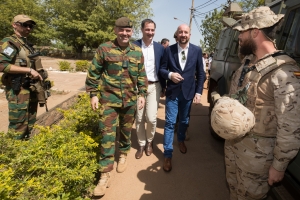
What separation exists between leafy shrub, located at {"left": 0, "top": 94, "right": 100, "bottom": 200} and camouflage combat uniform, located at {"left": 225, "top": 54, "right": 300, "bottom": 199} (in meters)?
1.45

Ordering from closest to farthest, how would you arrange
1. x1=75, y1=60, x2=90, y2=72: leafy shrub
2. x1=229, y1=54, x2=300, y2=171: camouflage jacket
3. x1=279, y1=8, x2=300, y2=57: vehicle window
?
x1=229, y1=54, x2=300, y2=171: camouflage jacket
x1=279, y1=8, x2=300, y2=57: vehicle window
x1=75, y1=60, x2=90, y2=72: leafy shrub

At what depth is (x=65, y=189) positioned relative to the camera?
1.83 m

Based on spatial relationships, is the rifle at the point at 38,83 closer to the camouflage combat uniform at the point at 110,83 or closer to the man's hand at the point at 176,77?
the camouflage combat uniform at the point at 110,83

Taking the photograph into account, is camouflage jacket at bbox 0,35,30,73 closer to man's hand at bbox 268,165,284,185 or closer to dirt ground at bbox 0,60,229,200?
dirt ground at bbox 0,60,229,200

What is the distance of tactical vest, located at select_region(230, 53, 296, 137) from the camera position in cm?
139

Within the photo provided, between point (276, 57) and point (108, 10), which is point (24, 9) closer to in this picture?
point (108, 10)

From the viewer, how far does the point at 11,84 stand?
2.71 m

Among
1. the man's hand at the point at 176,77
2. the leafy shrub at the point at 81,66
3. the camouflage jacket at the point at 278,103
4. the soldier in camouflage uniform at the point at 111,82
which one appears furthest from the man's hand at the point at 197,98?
the leafy shrub at the point at 81,66

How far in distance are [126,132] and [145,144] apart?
742 mm

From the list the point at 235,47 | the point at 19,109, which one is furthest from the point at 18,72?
the point at 235,47

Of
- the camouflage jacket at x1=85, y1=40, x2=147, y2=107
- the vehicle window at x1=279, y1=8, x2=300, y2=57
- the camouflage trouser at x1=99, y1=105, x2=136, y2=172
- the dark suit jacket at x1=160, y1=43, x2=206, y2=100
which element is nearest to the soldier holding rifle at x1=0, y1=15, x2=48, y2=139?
the camouflage jacket at x1=85, y1=40, x2=147, y2=107

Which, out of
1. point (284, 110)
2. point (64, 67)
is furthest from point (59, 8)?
point (284, 110)

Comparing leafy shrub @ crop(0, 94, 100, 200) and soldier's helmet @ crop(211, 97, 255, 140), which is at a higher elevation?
soldier's helmet @ crop(211, 97, 255, 140)

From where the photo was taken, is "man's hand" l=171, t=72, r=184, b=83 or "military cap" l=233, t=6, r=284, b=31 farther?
"man's hand" l=171, t=72, r=184, b=83
